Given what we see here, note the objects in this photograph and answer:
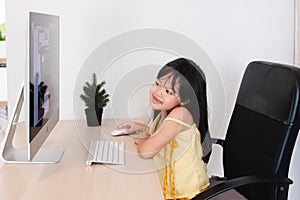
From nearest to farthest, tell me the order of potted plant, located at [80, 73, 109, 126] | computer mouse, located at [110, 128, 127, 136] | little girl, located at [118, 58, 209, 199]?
little girl, located at [118, 58, 209, 199] → computer mouse, located at [110, 128, 127, 136] → potted plant, located at [80, 73, 109, 126]

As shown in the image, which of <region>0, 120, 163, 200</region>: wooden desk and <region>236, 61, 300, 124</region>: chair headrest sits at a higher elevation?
<region>236, 61, 300, 124</region>: chair headrest

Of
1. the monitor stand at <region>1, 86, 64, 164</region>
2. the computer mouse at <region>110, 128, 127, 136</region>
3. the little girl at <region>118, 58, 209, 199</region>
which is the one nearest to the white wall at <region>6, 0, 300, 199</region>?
the computer mouse at <region>110, 128, 127, 136</region>

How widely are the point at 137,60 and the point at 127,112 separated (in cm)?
28

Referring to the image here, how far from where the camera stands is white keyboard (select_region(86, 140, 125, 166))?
1.48 metres

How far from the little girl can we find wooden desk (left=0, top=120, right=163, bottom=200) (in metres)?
0.10

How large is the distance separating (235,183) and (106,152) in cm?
49

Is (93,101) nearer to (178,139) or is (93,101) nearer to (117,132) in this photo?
(117,132)

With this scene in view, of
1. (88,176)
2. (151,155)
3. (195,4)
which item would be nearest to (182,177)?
(151,155)

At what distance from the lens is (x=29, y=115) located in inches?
48.3

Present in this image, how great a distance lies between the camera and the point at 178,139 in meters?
1.64

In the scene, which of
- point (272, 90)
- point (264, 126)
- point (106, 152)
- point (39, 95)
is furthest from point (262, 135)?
point (39, 95)

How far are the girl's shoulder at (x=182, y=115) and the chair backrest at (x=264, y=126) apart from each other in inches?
10.6

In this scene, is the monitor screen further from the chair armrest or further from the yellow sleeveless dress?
the chair armrest

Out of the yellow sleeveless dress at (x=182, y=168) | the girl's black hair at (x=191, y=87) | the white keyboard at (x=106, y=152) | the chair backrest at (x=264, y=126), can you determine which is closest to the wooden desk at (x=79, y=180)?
the white keyboard at (x=106, y=152)
